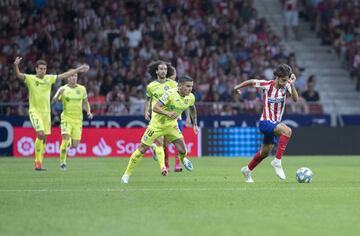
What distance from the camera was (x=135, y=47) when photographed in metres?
35.0

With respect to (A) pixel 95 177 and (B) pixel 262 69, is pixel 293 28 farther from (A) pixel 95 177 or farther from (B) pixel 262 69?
(A) pixel 95 177

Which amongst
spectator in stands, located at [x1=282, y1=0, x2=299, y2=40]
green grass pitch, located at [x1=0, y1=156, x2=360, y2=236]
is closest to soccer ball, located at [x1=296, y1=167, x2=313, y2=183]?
green grass pitch, located at [x1=0, y1=156, x2=360, y2=236]

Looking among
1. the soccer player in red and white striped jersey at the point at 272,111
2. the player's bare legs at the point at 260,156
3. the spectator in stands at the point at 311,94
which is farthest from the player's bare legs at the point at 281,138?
the spectator in stands at the point at 311,94

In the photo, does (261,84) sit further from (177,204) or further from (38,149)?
(38,149)

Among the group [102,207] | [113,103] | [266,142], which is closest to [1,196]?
[102,207]

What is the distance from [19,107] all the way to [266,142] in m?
15.3

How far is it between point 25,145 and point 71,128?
7.24m

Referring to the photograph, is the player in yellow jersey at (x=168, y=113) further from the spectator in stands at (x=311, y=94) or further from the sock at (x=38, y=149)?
the spectator in stands at (x=311, y=94)

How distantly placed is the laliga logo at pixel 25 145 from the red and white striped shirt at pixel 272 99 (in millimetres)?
15112

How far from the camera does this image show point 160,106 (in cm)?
1797

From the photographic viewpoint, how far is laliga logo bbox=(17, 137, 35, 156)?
32062 millimetres

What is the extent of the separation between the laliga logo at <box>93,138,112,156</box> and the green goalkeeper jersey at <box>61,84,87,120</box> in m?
6.69

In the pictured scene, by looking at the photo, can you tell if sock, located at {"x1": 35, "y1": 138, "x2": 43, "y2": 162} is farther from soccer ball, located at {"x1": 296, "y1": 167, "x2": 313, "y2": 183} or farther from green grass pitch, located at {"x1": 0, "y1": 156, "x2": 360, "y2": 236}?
soccer ball, located at {"x1": 296, "y1": 167, "x2": 313, "y2": 183}

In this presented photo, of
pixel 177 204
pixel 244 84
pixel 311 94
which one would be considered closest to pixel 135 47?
pixel 311 94
